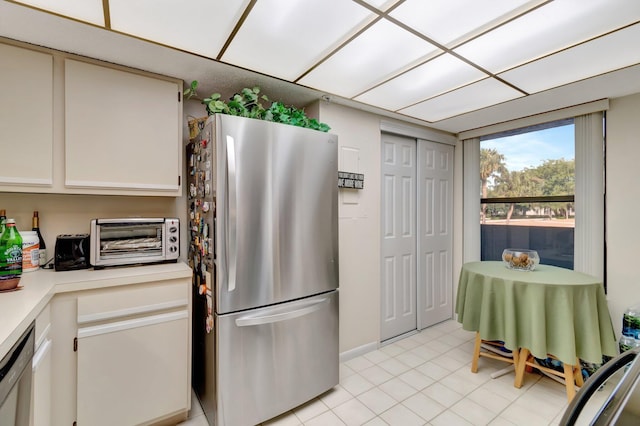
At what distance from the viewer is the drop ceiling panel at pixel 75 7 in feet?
4.08

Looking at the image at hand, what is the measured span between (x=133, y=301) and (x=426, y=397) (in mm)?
2073

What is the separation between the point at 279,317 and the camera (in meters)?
1.80

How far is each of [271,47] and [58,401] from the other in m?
2.17

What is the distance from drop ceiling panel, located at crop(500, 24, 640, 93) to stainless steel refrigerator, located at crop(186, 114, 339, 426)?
4.53 ft

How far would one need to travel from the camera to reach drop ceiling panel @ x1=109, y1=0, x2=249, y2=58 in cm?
127

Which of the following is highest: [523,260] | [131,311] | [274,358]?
[523,260]

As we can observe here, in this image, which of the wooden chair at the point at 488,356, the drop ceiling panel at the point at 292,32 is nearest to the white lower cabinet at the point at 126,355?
the drop ceiling panel at the point at 292,32

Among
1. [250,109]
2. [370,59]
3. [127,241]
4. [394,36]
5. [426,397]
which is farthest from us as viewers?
[426,397]

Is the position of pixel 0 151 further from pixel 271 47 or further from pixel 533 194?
pixel 533 194

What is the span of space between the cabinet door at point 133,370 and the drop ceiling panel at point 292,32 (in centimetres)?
→ 162

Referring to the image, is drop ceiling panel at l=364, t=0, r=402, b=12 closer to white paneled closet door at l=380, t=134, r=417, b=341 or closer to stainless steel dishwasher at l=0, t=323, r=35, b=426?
white paneled closet door at l=380, t=134, r=417, b=341

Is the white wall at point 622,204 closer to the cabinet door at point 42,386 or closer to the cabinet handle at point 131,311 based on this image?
the cabinet handle at point 131,311

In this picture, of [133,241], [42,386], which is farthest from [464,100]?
[42,386]

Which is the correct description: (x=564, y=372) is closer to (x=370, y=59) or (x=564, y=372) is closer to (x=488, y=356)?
(x=488, y=356)
